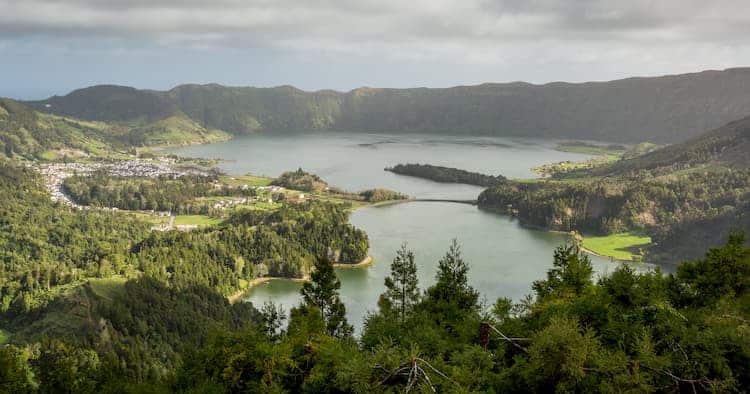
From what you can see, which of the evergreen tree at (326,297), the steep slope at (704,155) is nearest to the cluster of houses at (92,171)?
the steep slope at (704,155)

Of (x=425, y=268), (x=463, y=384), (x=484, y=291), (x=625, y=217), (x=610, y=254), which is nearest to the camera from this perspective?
(x=463, y=384)

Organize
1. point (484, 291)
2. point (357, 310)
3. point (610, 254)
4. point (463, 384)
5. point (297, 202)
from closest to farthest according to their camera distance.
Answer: point (463, 384)
point (357, 310)
point (484, 291)
point (610, 254)
point (297, 202)

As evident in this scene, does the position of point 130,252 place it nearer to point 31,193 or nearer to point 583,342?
point 31,193

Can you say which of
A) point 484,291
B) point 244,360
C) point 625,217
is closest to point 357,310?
point 484,291

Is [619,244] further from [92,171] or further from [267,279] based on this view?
[92,171]

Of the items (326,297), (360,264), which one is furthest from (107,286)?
(326,297)

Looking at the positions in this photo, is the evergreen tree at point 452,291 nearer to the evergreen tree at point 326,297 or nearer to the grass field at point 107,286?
the evergreen tree at point 326,297
